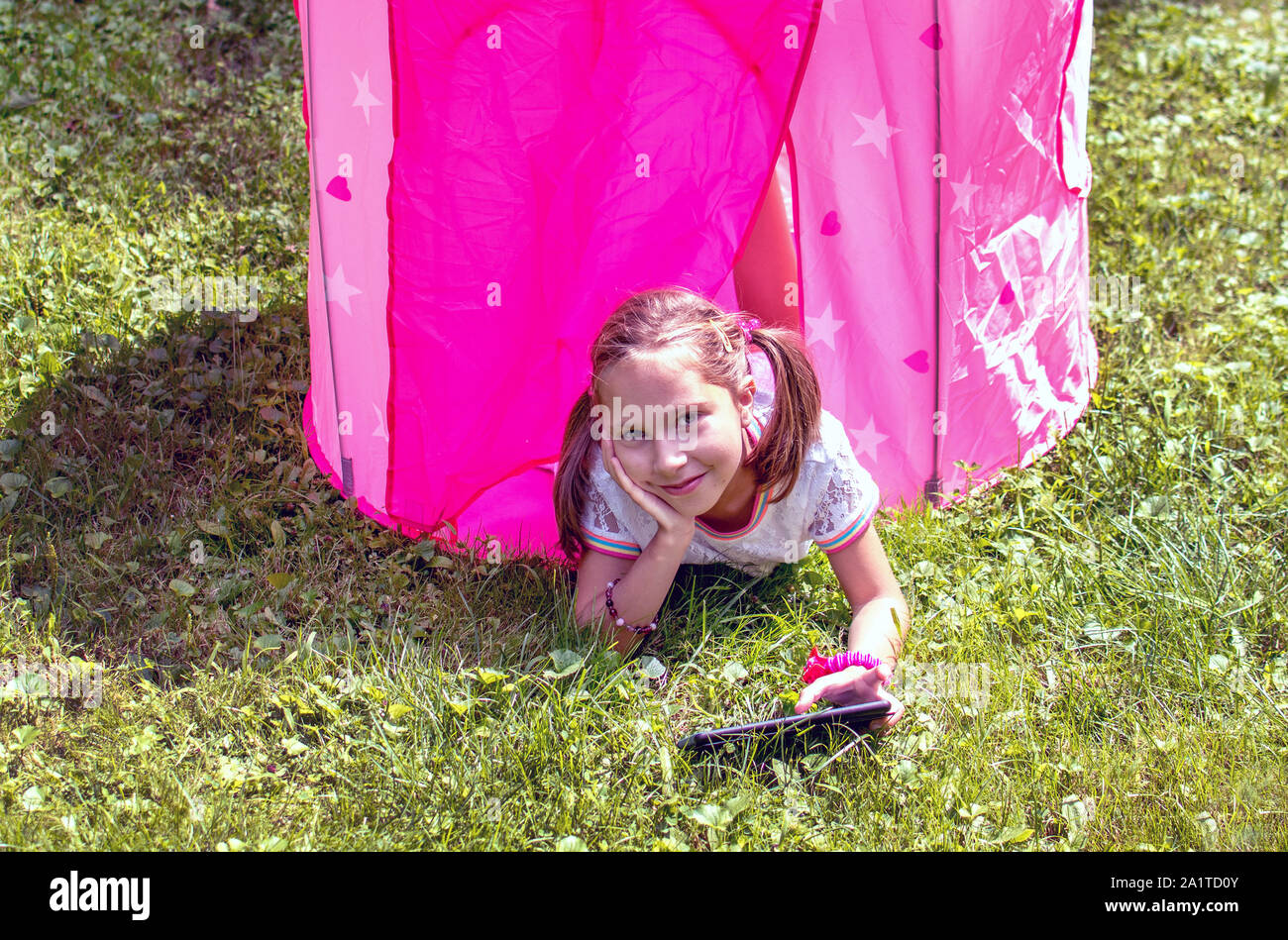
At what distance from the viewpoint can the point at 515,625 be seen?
2.29 metres

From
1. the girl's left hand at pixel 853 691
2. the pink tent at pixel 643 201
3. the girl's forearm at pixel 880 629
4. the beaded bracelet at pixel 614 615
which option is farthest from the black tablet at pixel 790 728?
the pink tent at pixel 643 201

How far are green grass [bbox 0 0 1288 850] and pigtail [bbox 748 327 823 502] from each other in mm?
337

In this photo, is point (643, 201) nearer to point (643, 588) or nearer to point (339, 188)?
point (339, 188)

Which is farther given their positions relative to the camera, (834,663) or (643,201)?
(643,201)

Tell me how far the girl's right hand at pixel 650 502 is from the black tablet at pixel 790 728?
0.37 m

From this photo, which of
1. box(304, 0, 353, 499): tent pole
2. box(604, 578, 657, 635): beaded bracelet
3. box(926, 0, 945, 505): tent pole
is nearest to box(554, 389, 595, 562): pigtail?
box(604, 578, 657, 635): beaded bracelet

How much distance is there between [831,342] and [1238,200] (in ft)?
7.16

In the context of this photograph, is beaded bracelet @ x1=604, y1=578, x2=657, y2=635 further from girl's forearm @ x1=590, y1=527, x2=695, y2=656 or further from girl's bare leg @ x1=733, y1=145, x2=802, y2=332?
girl's bare leg @ x1=733, y1=145, x2=802, y2=332

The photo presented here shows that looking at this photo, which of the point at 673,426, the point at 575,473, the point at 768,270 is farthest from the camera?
the point at 768,270

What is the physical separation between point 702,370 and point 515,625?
0.68m

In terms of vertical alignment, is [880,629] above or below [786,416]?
below

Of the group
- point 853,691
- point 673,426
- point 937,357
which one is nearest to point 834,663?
point 853,691

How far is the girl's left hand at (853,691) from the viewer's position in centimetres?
199

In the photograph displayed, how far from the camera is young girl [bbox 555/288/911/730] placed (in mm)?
1967
